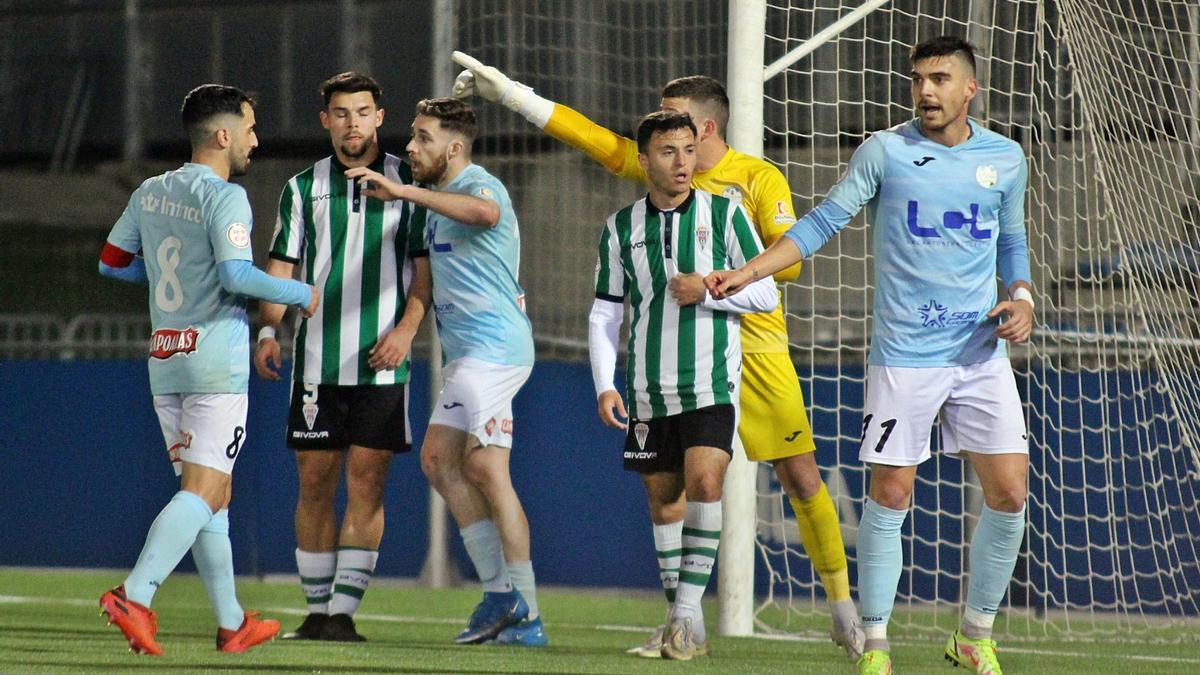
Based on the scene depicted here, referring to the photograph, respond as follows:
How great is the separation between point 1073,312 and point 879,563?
3189 mm

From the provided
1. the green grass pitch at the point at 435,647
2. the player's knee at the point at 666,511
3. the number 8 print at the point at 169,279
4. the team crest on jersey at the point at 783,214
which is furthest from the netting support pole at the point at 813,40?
the number 8 print at the point at 169,279

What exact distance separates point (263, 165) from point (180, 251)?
12.0m

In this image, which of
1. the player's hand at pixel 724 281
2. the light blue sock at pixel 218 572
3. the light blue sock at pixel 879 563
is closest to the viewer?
the player's hand at pixel 724 281

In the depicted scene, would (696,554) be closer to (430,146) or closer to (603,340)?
(603,340)

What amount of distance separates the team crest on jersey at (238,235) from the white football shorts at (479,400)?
3.23 feet

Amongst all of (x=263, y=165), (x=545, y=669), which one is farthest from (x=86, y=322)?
(x=545, y=669)

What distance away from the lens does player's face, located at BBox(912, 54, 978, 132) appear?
4.68 metres

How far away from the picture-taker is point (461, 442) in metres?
5.77

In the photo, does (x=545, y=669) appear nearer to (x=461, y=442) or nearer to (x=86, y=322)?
(x=461, y=442)

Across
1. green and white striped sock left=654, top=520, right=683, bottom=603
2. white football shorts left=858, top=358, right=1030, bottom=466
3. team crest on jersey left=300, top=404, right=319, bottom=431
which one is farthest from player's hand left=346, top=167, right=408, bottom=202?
white football shorts left=858, top=358, right=1030, bottom=466

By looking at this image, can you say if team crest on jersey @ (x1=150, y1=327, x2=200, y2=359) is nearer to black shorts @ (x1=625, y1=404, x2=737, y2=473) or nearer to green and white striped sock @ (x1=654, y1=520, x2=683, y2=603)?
black shorts @ (x1=625, y1=404, x2=737, y2=473)

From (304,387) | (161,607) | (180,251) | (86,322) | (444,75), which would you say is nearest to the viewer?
(180,251)

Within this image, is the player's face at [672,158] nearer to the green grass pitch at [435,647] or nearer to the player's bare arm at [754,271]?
the player's bare arm at [754,271]

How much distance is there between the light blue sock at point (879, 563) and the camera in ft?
15.4
